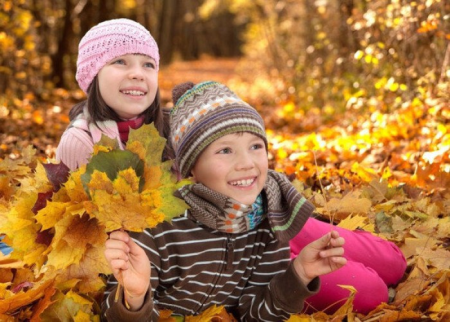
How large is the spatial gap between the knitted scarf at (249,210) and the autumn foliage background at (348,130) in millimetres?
253

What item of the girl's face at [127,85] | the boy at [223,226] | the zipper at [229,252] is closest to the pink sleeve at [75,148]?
the girl's face at [127,85]

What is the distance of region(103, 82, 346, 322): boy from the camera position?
Answer: 201 centimetres

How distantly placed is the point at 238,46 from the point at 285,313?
38277 mm

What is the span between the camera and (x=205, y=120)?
6.65 feet

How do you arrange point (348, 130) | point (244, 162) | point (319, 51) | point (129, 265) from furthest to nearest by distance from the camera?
point (319, 51) < point (348, 130) < point (244, 162) < point (129, 265)

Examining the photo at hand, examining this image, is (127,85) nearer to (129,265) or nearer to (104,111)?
(104,111)

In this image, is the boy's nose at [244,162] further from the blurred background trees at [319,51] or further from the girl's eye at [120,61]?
the blurred background trees at [319,51]

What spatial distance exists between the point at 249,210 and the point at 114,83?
1.25m

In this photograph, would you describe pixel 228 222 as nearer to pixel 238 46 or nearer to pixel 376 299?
pixel 376 299

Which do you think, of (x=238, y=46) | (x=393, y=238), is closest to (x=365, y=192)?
(x=393, y=238)

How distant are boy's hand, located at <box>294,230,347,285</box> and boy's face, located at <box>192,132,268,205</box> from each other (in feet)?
0.87

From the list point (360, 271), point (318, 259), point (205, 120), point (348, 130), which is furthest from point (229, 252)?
point (348, 130)

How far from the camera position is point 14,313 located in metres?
1.88

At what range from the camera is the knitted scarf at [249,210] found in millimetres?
2023
